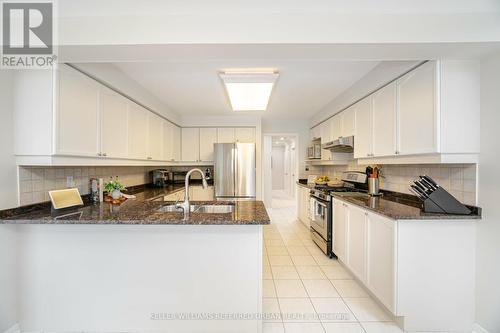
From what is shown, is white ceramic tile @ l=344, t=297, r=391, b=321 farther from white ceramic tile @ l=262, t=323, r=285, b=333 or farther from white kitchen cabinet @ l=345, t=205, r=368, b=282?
white ceramic tile @ l=262, t=323, r=285, b=333

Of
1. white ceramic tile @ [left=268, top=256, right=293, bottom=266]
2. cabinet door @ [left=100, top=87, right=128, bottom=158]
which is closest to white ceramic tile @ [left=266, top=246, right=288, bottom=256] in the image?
white ceramic tile @ [left=268, top=256, right=293, bottom=266]

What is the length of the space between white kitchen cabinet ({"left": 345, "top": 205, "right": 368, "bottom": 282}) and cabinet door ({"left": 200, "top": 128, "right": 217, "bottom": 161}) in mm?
3174

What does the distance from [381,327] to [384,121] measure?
6.41 ft

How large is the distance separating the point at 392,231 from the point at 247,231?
1228mm

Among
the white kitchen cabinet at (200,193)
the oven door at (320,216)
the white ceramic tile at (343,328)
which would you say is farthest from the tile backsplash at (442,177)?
the white kitchen cabinet at (200,193)

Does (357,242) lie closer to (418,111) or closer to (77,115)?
(418,111)

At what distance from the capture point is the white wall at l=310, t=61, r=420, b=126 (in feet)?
6.70

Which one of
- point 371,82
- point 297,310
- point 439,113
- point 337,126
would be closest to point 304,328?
point 297,310

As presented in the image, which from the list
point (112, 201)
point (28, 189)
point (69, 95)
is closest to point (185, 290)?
point (112, 201)

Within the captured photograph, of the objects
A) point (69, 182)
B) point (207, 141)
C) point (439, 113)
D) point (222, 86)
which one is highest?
point (222, 86)

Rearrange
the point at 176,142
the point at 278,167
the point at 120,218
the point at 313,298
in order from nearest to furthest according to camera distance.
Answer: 1. the point at 120,218
2. the point at 313,298
3. the point at 176,142
4. the point at 278,167

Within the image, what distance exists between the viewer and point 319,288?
2344mm

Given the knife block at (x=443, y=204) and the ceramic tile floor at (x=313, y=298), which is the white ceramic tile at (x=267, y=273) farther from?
the knife block at (x=443, y=204)

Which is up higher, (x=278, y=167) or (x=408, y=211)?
(x=278, y=167)
